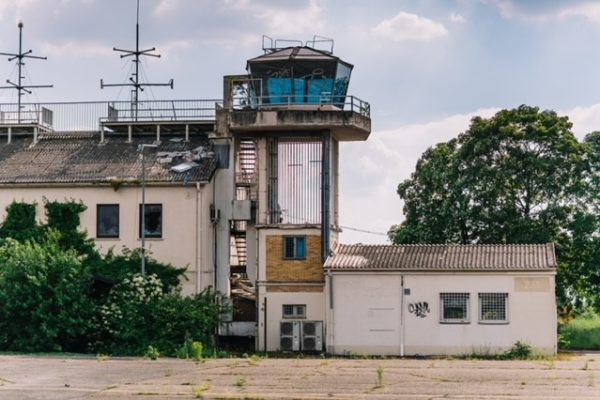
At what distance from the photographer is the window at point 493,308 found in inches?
1780

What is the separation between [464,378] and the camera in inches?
1262

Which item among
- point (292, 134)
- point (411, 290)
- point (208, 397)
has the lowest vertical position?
point (208, 397)

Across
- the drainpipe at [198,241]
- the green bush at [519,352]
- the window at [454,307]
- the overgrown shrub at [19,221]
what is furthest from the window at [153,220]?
the green bush at [519,352]

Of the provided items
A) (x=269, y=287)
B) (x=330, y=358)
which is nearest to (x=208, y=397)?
(x=330, y=358)

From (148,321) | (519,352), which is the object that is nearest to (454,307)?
(519,352)

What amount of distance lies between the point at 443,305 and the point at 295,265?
6.60 meters

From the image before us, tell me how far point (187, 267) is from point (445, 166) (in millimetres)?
17803

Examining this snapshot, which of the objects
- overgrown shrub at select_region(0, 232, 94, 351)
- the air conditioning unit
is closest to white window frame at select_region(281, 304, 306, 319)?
the air conditioning unit

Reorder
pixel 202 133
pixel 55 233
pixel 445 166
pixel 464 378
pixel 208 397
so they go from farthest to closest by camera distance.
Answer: pixel 445 166 < pixel 202 133 < pixel 55 233 < pixel 464 378 < pixel 208 397

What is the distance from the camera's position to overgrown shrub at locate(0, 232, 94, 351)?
45469 mm

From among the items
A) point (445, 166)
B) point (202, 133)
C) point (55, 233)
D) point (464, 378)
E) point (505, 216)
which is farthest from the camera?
point (445, 166)

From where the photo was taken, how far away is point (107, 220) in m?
50.4

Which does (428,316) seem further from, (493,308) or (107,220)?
(107,220)

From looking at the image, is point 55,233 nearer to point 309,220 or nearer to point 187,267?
point 187,267
